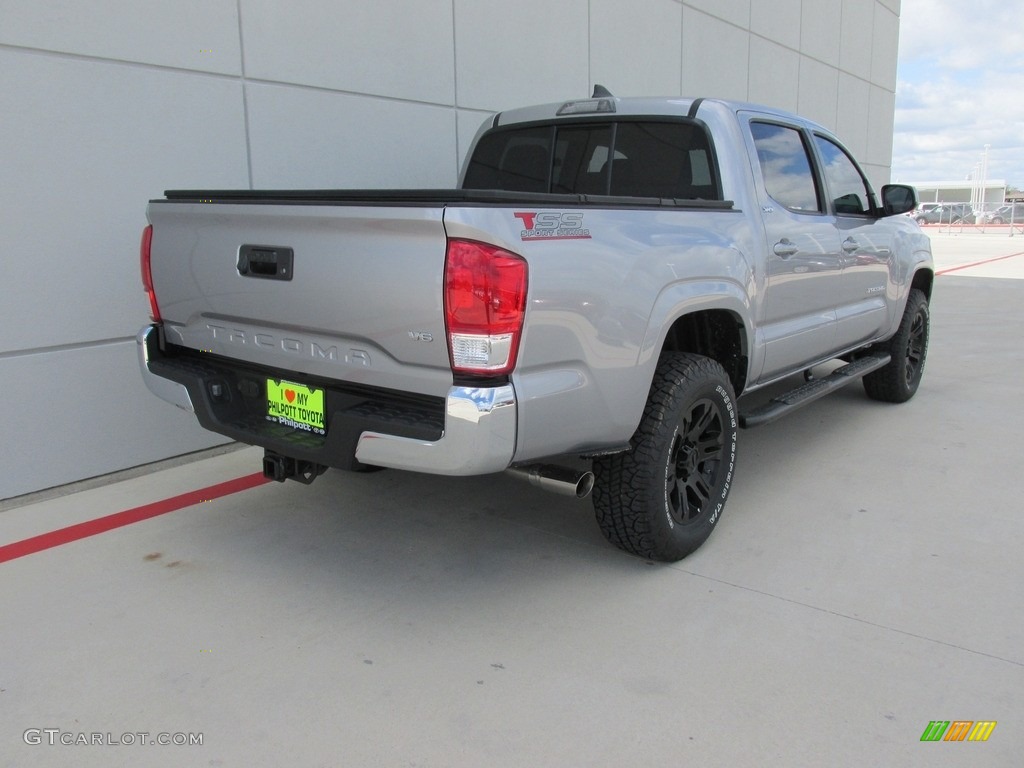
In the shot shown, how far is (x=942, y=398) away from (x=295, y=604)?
5322 millimetres

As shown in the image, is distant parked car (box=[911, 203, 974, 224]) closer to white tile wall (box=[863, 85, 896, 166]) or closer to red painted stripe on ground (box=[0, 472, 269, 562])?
white tile wall (box=[863, 85, 896, 166])

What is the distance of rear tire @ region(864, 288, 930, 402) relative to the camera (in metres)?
5.89

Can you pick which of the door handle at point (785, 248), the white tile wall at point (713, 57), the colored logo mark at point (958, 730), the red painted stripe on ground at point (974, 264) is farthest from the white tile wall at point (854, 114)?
the colored logo mark at point (958, 730)

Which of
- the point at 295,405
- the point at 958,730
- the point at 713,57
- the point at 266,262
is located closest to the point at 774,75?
the point at 713,57

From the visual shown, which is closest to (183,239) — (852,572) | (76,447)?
(76,447)

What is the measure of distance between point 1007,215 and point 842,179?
41384 mm

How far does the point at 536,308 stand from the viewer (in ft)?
8.31

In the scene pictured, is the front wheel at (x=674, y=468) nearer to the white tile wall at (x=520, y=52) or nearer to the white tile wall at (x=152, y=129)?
the white tile wall at (x=152, y=129)

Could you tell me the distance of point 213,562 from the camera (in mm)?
3467

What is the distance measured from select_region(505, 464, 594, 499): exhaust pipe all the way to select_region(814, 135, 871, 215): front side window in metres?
2.72

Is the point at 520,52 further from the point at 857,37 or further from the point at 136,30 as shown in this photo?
the point at 857,37

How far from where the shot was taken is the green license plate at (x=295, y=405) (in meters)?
2.89

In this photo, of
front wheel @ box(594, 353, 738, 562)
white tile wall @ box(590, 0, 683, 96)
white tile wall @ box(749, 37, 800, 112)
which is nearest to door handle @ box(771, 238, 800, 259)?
front wheel @ box(594, 353, 738, 562)

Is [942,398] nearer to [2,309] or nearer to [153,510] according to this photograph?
[153,510]
